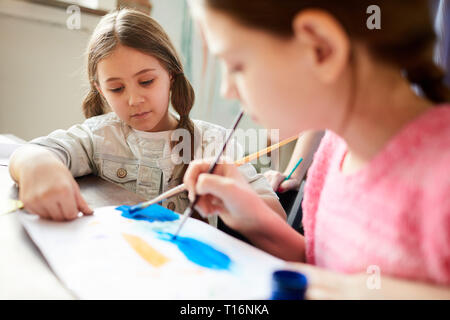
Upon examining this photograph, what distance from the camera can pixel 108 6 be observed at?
179 cm

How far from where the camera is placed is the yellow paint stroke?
0.42m

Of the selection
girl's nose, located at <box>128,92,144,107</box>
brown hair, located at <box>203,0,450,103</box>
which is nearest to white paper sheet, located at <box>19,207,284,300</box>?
brown hair, located at <box>203,0,450,103</box>

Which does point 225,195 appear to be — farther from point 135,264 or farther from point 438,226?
point 438,226

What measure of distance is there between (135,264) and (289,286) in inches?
6.9

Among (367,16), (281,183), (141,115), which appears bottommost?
(281,183)

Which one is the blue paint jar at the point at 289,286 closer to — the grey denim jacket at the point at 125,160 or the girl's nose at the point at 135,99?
the grey denim jacket at the point at 125,160

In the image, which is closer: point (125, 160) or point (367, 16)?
point (367, 16)

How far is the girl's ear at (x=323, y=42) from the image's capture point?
0.31m

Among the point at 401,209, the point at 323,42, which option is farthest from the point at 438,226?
the point at 323,42

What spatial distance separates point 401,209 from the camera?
33 centimetres

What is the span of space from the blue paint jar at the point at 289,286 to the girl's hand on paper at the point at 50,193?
12.8 inches

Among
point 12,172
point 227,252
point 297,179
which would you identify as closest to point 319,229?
point 227,252

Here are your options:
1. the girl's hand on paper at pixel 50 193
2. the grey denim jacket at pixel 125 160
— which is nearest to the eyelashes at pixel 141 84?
the grey denim jacket at pixel 125 160
